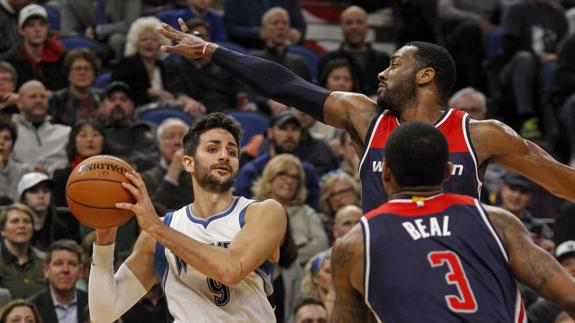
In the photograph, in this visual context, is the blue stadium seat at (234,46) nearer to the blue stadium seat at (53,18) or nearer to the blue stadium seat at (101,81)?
the blue stadium seat at (101,81)

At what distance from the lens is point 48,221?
1039cm

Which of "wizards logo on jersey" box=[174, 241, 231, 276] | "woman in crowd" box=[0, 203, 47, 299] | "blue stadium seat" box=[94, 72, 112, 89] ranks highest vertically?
"wizards logo on jersey" box=[174, 241, 231, 276]

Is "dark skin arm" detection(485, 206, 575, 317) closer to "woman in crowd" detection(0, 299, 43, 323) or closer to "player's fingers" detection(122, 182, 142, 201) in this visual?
"player's fingers" detection(122, 182, 142, 201)

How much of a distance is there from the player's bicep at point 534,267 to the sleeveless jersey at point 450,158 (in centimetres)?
111

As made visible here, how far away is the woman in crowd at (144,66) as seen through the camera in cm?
1296

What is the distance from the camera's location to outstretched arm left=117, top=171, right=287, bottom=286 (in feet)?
18.6

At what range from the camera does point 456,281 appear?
4.66m

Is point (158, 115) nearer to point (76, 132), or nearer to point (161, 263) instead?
point (76, 132)

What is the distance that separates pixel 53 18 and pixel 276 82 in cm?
822

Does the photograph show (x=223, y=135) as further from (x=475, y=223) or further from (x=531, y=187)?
(x=531, y=187)

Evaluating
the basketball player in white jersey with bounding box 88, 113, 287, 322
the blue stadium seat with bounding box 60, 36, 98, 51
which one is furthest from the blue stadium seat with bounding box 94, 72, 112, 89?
the basketball player in white jersey with bounding box 88, 113, 287, 322

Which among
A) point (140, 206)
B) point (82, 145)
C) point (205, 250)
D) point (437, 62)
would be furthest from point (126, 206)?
point (82, 145)

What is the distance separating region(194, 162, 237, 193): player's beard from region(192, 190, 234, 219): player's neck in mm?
32

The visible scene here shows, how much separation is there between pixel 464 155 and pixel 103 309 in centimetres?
196
